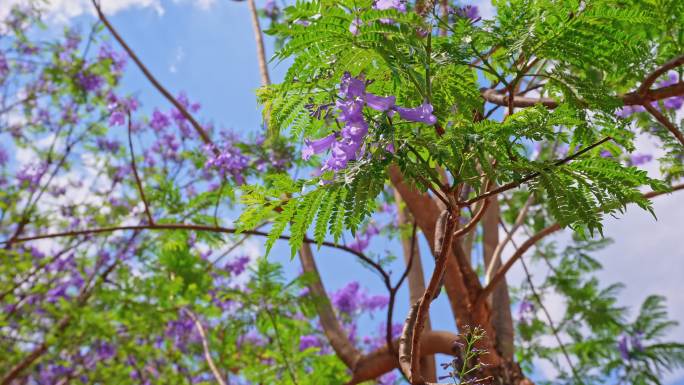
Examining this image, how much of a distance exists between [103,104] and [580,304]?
15.2 ft

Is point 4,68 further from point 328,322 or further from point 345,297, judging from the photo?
point 328,322

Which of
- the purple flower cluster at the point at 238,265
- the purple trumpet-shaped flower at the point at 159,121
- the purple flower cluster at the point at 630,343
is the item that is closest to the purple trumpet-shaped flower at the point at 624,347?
the purple flower cluster at the point at 630,343

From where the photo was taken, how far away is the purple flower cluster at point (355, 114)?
89cm

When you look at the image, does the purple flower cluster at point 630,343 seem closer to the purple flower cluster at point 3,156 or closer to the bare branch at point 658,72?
the bare branch at point 658,72

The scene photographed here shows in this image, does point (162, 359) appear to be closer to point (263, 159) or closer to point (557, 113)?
A: point (263, 159)

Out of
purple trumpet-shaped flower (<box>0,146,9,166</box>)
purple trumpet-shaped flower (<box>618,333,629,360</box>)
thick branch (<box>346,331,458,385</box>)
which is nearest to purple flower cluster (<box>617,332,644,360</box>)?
purple trumpet-shaped flower (<box>618,333,629,360</box>)

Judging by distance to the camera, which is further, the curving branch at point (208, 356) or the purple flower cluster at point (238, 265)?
the purple flower cluster at point (238, 265)

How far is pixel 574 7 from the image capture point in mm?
988

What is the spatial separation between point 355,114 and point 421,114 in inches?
3.9

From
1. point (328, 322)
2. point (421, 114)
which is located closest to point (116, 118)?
point (328, 322)

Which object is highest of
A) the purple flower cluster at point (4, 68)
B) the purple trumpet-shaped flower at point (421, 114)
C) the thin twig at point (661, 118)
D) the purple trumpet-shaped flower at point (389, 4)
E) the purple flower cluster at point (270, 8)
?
the purple flower cluster at point (4, 68)

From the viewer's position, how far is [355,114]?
2.94ft

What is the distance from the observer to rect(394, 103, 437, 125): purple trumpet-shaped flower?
88cm

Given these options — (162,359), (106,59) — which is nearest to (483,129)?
(162,359)
